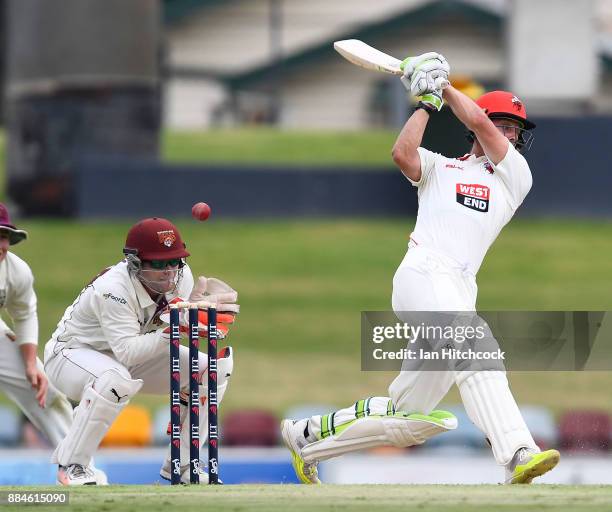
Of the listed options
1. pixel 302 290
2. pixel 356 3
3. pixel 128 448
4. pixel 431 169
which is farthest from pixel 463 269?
pixel 356 3

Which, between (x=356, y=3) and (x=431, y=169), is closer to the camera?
(x=431, y=169)

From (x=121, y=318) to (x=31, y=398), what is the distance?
1.17 meters

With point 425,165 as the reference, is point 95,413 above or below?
below

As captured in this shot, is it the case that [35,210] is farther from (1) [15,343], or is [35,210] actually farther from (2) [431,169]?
(2) [431,169]

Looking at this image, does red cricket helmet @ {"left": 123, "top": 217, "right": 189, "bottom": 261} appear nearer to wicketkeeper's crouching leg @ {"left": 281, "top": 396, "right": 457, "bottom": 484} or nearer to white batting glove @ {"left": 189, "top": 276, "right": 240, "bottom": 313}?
white batting glove @ {"left": 189, "top": 276, "right": 240, "bottom": 313}

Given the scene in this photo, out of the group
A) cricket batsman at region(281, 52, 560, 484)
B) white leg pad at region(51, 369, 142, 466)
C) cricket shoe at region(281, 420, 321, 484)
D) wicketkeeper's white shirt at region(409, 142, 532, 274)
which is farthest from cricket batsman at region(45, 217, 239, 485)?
wicketkeeper's white shirt at region(409, 142, 532, 274)

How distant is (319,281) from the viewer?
15.8 meters

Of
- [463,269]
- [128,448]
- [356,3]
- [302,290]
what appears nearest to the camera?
[463,269]

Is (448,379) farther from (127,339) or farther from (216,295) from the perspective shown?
(127,339)

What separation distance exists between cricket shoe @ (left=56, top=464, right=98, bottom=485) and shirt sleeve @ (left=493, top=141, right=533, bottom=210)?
2152mm

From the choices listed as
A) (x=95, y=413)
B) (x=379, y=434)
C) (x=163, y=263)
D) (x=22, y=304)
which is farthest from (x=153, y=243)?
(x=379, y=434)

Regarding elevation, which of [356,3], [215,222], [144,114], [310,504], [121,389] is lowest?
[310,504]

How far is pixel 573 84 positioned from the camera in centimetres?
1686

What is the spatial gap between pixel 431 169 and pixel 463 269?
437mm
